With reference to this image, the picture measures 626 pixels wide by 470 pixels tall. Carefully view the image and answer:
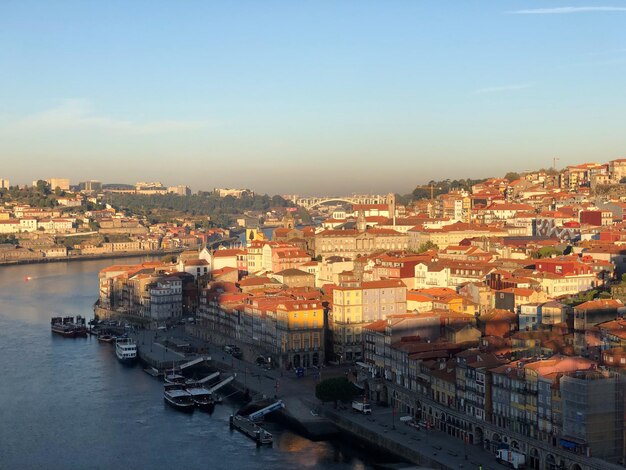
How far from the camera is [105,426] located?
16.2 metres

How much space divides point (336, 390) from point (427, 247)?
13.9 metres

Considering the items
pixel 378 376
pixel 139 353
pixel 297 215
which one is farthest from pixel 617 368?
pixel 297 215

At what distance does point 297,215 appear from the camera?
83.9 metres

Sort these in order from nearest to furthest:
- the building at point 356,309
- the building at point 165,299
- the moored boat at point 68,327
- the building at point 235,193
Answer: the building at point 356,309 → the moored boat at point 68,327 → the building at point 165,299 → the building at point 235,193

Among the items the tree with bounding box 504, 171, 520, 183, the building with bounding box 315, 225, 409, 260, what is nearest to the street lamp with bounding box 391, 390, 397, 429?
the building with bounding box 315, 225, 409, 260

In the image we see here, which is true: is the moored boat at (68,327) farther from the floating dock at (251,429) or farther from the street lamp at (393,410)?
the street lamp at (393,410)

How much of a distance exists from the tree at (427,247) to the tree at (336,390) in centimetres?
1302

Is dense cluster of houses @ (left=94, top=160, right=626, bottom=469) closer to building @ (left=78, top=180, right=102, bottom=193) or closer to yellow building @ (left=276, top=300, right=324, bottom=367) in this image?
yellow building @ (left=276, top=300, right=324, bottom=367)

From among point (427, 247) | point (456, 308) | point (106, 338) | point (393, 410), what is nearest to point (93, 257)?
point (427, 247)

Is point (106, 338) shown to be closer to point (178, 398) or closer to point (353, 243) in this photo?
point (178, 398)

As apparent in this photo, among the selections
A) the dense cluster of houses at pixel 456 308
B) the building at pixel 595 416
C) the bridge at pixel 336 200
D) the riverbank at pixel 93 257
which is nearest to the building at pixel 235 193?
the bridge at pixel 336 200

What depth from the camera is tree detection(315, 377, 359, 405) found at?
52.7ft

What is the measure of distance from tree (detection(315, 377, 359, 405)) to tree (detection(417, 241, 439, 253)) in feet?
42.7

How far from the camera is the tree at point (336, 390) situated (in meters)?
16.1
